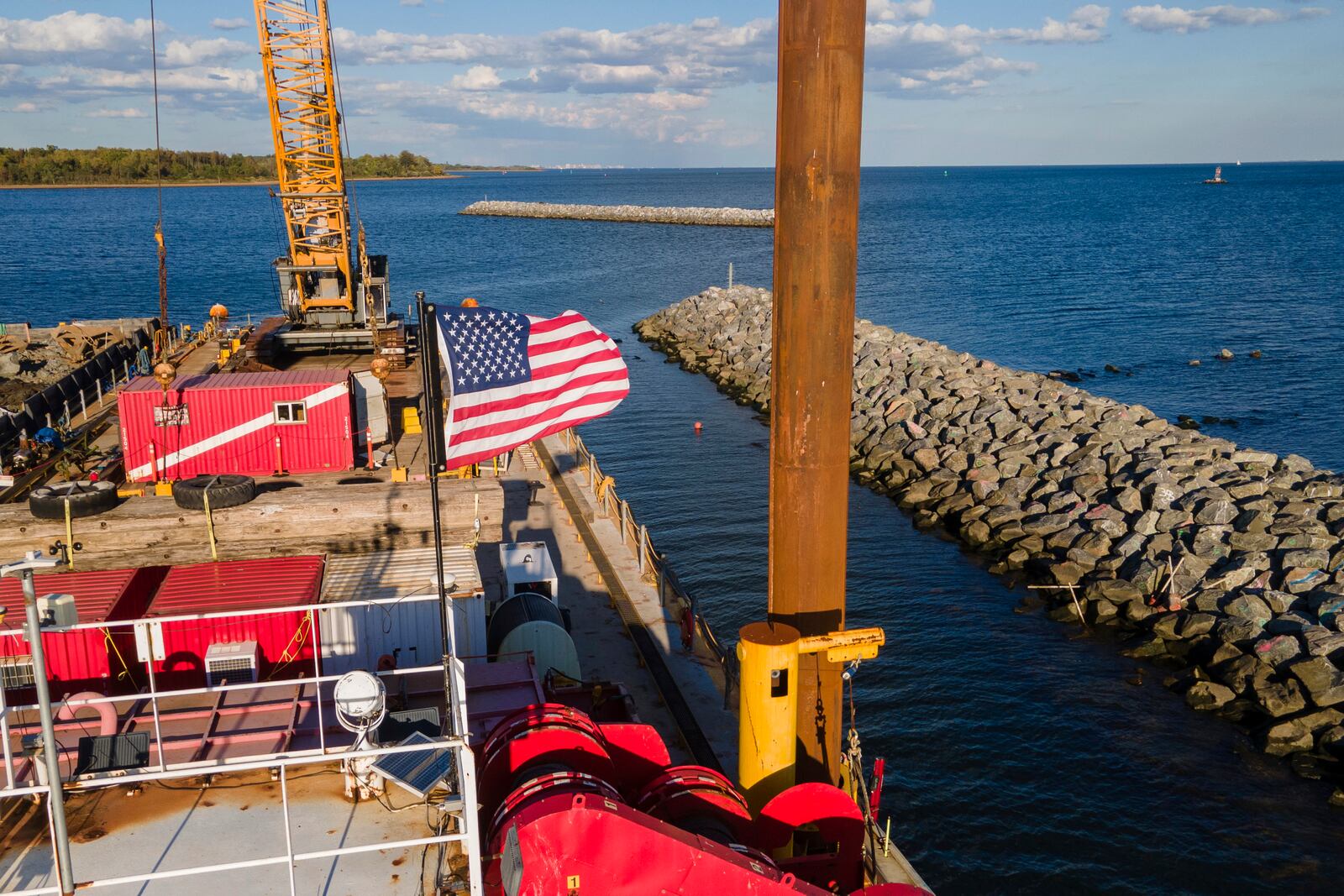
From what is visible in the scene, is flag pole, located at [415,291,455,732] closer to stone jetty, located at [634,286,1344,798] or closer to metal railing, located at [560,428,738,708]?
metal railing, located at [560,428,738,708]

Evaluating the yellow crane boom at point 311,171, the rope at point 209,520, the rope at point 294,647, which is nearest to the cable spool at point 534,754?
the rope at point 294,647

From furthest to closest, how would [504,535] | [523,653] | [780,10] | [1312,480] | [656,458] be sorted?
[656,458]
[1312,480]
[504,535]
[523,653]
[780,10]

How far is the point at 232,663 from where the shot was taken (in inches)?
571

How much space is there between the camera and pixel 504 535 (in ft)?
85.3

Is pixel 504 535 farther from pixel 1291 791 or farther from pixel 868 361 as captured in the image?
pixel 868 361

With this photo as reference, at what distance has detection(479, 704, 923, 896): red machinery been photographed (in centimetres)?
938

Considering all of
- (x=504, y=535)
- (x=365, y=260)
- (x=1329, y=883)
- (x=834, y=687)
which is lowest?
(x=1329, y=883)

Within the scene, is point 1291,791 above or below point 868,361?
below

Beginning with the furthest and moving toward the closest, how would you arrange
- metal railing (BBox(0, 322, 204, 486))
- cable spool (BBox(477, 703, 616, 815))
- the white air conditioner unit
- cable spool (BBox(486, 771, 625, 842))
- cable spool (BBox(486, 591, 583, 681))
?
metal railing (BBox(0, 322, 204, 486)) → cable spool (BBox(486, 591, 583, 681)) → the white air conditioner unit → cable spool (BBox(477, 703, 616, 815)) → cable spool (BBox(486, 771, 625, 842))

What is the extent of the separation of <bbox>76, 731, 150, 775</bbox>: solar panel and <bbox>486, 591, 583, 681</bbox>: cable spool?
743 centimetres

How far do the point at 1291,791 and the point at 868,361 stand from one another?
3257 cm

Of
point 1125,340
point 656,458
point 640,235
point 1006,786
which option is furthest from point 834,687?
point 640,235

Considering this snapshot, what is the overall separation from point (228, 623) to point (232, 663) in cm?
119

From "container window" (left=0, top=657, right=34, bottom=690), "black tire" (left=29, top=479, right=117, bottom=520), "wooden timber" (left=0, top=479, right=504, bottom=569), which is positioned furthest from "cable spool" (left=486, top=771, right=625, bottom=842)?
"black tire" (left=29, top=479, right=117, bottom=520)
